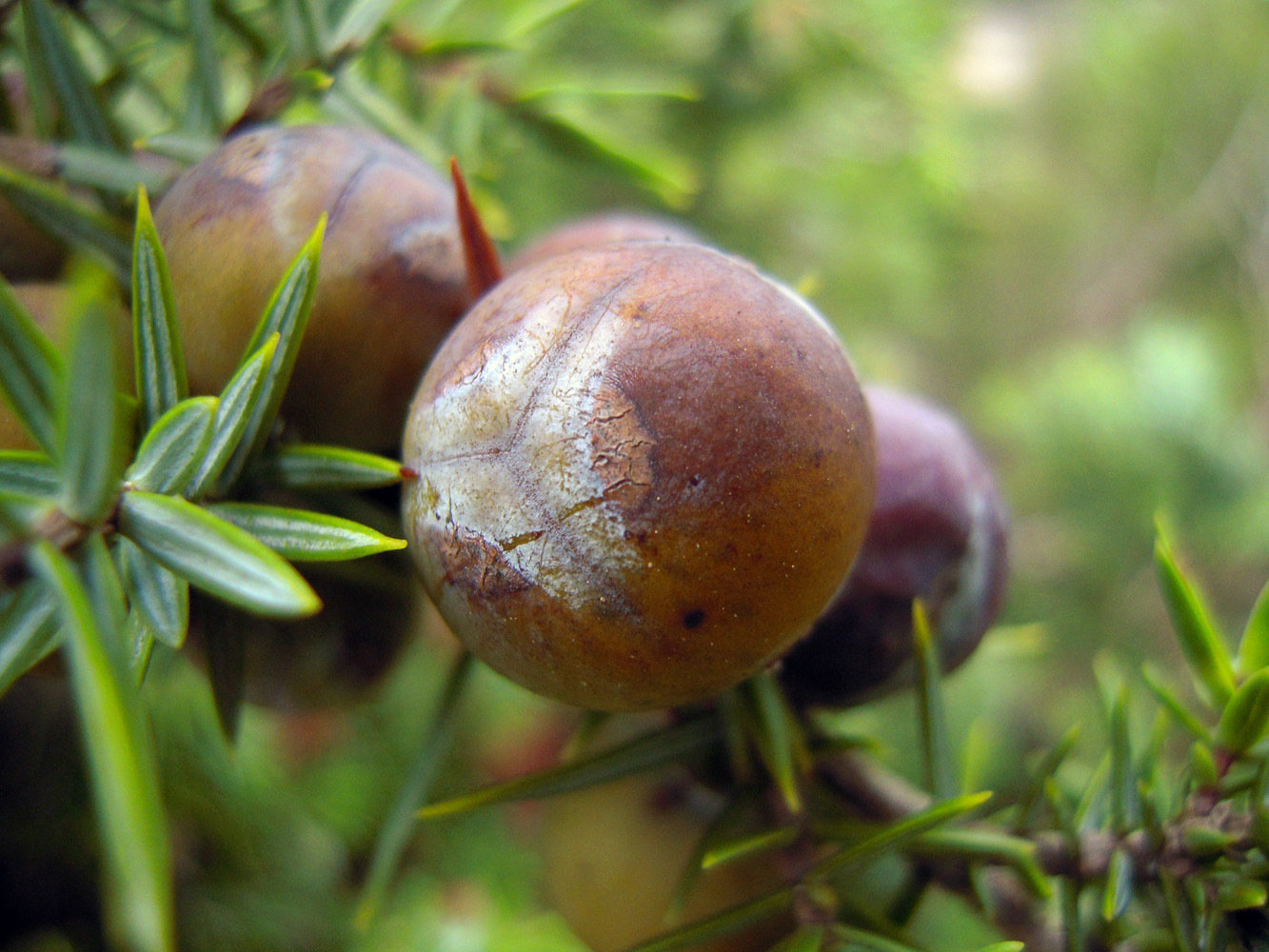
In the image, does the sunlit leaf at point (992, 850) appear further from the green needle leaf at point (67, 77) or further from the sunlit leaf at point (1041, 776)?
the green needle leaf at point (67, 77)

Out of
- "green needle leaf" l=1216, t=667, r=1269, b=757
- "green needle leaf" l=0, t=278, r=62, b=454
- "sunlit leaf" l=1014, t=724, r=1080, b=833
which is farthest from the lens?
"sunlit leaf" l=1014, t=724, r=1080, b=833

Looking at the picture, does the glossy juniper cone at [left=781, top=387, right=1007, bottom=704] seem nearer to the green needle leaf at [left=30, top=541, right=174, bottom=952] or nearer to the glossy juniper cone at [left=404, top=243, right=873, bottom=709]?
the glossy juniper cone at [left=404, top=243, right=873, bottom=709]

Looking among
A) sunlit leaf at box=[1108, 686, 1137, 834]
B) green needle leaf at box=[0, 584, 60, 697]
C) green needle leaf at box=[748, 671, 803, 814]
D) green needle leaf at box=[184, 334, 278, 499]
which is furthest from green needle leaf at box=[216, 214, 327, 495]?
sunlit leaf at box=[1108, 686, 1137, 834]

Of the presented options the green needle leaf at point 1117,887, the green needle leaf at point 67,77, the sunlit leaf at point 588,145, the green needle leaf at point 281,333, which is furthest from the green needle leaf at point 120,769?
the sunlit leaf at point 588,145

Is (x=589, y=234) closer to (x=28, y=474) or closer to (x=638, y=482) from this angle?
(x=638, y=482)

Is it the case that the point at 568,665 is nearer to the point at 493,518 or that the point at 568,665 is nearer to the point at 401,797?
the point at 493,518

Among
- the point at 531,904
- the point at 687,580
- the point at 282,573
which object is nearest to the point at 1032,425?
the point at 531,904

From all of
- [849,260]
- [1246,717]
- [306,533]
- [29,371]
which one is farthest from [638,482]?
[849,260]
